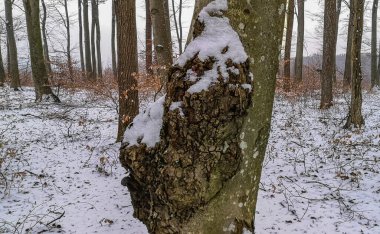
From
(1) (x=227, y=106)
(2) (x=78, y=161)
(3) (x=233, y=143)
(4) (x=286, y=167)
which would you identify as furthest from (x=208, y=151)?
(2) (x=78, y=161)

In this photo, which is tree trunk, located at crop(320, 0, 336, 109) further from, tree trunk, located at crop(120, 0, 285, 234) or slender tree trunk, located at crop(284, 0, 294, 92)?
tree trunk, located at crop(120, 0, 285, 234)

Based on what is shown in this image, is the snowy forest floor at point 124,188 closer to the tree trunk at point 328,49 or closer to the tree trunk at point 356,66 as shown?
the tree trunk at point 356,66

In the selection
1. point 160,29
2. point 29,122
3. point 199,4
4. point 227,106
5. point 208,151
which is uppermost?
point 160,29

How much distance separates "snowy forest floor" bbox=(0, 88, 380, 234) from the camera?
3.40 metres

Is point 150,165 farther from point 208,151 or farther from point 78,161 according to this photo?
point 78,161

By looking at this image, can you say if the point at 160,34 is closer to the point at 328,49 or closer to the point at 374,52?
the point at 328,49

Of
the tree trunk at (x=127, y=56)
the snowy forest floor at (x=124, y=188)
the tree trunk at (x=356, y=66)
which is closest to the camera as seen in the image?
the snowy forest floor at (x=124, y=188)

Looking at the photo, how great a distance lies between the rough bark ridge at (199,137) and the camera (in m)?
1.50

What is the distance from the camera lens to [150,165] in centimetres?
175

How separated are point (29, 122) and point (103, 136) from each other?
242cm

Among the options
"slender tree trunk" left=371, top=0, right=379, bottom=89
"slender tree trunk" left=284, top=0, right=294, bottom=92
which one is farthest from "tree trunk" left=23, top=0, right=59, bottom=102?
"slender tree trunk" left=371, top=0, right=379, bottom=89

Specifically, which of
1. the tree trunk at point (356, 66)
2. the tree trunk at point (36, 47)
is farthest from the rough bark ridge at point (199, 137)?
the tree trunk at point (36, 47)

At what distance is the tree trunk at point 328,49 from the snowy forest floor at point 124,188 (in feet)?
9.47

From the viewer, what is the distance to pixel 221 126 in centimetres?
150
